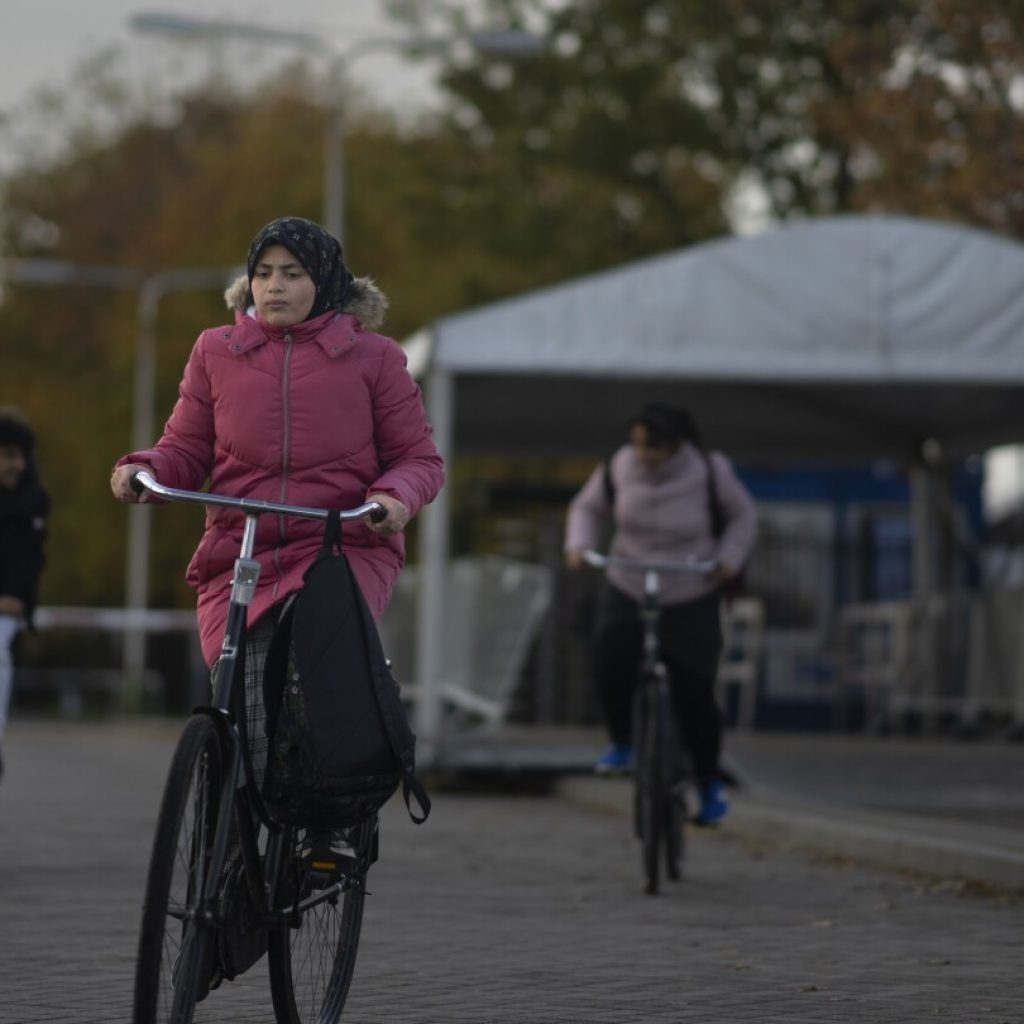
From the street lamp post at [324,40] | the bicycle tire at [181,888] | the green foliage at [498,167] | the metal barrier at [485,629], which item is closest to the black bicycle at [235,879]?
the bicycle tire at [181,888]

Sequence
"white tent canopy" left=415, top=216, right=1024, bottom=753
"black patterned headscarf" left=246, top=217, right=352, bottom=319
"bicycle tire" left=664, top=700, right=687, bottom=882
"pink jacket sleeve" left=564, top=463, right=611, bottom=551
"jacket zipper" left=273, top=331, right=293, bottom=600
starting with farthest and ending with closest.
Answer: "white tent canopy" left=415, top=216, right=1024, bottom=753 → "pink jacket sleeve" left=564, top=463, right=611, bottom=551 → "bicycle tire" left=664, top=700, right=687, bottom=882 → "black patterned headscarf" left=246, top=217, right=352, bottom=319 → "jacket zipper" left=273, top=331, right=293, bottom=600

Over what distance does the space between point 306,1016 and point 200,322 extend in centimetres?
3444

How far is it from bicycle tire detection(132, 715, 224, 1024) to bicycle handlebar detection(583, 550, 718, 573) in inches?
195

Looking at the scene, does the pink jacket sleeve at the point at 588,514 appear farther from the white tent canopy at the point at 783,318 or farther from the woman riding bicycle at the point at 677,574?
the white tent canopy at the point at 783,318

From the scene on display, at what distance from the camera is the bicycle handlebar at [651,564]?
399 inches

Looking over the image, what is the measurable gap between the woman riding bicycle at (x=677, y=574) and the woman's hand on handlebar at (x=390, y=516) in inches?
193

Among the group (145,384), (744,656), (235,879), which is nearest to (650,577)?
(235,879)

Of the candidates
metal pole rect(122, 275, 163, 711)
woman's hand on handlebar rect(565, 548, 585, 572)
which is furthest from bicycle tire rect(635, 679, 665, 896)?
metal pole rect(122, 275, 163, 711)

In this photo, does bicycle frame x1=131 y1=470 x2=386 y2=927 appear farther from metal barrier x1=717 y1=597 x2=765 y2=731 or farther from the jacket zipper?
metal barrier x1=717 y1=597 x2=765 y2=731

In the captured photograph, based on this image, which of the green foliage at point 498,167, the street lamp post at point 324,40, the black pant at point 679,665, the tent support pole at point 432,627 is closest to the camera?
the black pant at point 679,665

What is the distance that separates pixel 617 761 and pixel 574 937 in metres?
2.10

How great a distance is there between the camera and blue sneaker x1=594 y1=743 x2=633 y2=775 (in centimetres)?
1028

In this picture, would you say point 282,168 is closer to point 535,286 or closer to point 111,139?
point 111,139

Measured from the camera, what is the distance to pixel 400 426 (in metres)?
5.91
